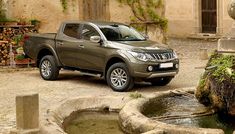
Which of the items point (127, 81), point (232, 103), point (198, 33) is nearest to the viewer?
point (232, 103)

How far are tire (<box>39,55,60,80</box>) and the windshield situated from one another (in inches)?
72.5

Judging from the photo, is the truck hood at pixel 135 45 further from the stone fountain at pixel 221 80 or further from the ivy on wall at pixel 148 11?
the ivy on wall at pixel 148 11

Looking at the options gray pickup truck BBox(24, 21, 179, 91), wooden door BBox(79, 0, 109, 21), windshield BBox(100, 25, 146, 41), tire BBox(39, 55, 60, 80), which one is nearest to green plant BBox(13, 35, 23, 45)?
gray pickup truck BBox(24, 21, 179, 91)

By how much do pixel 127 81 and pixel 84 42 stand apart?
71.2 inches

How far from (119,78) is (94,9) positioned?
7067 millimetres

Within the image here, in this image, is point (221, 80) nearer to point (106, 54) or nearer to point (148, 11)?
point (106, 54)

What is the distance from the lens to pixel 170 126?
7.48m

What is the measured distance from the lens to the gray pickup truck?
1190cm

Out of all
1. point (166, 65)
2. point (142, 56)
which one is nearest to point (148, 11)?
point (166, 65)

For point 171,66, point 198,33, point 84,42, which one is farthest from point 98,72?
point 198,33

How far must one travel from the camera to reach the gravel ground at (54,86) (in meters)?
10.0

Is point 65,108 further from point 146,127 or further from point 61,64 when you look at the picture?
point 61,64

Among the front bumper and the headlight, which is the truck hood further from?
the front bumper

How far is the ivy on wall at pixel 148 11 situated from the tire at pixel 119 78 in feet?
24.5
